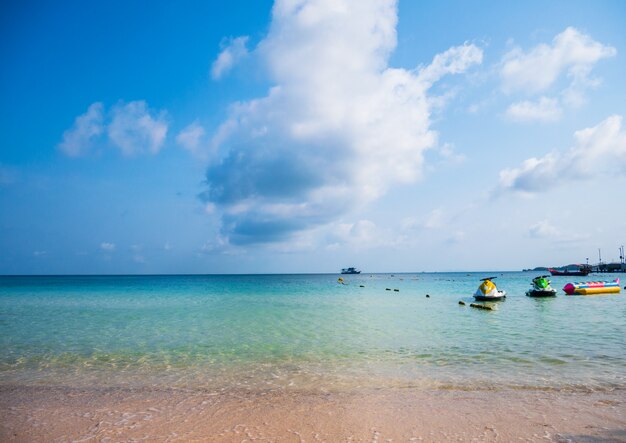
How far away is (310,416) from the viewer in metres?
7.00

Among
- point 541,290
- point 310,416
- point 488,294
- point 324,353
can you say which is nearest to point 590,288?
point 541,290

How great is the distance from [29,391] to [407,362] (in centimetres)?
1040

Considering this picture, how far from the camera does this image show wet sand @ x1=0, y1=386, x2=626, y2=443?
6.12 m

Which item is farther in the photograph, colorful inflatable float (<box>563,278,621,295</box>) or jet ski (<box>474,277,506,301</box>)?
colorful inflatable float (<box>563,278,621,295</box>)

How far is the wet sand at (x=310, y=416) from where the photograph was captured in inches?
241

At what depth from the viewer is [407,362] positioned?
11445mm

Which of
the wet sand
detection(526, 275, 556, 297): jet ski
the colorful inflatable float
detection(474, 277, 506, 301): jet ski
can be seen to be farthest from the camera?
the colorful inflatable float

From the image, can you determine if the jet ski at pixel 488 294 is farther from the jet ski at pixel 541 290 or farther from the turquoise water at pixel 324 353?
the turquoise water at pixel 324 353

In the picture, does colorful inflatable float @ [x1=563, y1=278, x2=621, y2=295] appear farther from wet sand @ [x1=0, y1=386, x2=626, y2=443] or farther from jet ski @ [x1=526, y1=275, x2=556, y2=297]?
wet sand @ [x1=0, y1=386, x2=626, y2=443]

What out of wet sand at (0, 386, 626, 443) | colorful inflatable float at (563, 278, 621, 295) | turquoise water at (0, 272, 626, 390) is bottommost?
colorful inflatable float at (563, 278, 621, 295)

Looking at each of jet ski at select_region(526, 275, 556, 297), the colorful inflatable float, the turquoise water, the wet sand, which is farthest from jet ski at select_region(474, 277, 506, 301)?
the wet sand

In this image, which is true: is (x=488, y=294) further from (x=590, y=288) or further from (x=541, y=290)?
(x=590, y=288)

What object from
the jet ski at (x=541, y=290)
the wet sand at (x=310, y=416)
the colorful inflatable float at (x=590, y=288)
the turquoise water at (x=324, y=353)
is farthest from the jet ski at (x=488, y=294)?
the wet sand at (x=310, y=416)

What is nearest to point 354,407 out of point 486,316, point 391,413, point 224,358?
point 391,413
